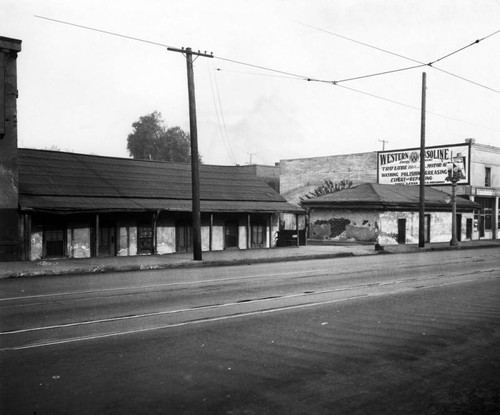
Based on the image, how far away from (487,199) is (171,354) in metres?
44.3

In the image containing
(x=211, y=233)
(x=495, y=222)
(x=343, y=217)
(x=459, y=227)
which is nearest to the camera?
(x=211, y=233)

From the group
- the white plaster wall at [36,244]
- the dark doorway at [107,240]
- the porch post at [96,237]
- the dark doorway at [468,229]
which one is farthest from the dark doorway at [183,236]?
the dark doorway at [468,229]

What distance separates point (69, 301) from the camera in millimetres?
10625

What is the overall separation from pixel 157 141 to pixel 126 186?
50.2 meters

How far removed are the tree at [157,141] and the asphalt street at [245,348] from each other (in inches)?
2493

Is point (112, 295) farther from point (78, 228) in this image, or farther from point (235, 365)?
point (78, 228)

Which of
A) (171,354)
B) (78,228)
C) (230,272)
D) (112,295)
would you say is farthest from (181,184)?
(171,354)

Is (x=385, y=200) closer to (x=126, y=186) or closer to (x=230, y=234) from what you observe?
(x=230, y=234)

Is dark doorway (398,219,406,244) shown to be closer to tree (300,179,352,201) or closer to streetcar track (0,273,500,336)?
tree (300,179,352,201)

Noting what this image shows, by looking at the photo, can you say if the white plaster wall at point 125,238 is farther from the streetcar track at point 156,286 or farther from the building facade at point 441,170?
the building facade at point 441,170

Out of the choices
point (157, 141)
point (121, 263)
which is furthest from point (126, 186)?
point (157, 141)

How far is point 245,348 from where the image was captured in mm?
6758

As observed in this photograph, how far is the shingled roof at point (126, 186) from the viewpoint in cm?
2288

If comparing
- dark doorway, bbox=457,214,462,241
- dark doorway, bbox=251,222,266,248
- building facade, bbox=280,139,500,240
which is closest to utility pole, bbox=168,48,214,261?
dark doorway, bbox=251,222,266,248
